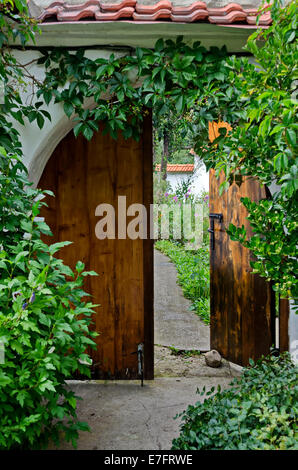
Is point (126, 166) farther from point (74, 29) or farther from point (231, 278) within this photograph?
point (231, 278)

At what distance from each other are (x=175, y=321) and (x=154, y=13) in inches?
168

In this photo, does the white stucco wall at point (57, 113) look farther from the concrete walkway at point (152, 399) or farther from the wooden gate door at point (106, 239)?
the concrete walkway at point (152, 399)

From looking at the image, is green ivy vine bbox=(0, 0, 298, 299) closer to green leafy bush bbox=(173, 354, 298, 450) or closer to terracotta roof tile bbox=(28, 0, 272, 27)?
terracotta roof tile bbox=(28, 0, 272, 27)

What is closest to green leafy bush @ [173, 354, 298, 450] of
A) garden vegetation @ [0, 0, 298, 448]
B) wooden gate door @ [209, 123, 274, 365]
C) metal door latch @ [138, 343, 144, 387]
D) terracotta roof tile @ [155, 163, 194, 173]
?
garden vegetation @ [0, 0, 298, 448]

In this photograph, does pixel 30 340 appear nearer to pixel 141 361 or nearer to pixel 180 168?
pixel 141 361

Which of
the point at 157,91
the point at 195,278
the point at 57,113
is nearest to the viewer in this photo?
the point at 157,91

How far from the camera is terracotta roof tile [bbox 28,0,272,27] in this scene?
2.72 meters

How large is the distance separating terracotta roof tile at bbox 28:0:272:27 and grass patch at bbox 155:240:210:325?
412 centimetres

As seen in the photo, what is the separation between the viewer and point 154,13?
274 cm

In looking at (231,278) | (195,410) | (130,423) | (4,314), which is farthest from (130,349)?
(4,314)

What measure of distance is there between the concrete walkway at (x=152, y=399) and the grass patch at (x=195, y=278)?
902 millimetres

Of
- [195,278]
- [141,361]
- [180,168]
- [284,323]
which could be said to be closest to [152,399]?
[141,361]

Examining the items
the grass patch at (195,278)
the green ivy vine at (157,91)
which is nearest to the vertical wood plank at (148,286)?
the green ivy vine at (157,91)

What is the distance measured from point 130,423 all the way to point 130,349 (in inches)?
34.0
